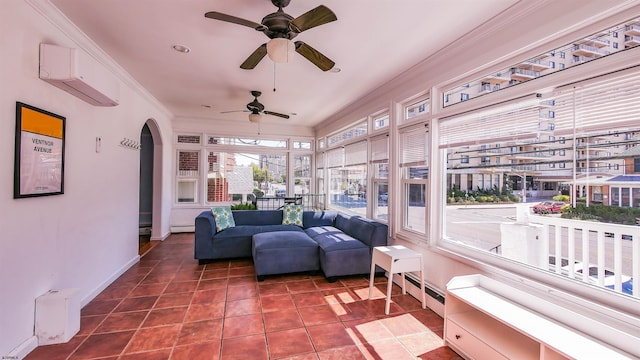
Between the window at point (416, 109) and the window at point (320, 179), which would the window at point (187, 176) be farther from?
the window at point (416, 109)

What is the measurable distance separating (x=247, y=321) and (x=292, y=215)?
2505 mm

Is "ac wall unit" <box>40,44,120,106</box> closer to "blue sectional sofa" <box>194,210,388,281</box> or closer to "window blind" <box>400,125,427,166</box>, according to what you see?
"blue sectional sofa" <box>194,210,388,281</box>

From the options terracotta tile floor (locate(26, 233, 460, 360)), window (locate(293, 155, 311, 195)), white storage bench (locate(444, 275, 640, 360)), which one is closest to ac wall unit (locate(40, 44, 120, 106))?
terracotta tile floor (locate(26, 233, 460, 360))

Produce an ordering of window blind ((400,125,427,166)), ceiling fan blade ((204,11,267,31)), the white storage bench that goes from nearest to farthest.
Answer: the white storage bench → ceiling fan blade ((204,11,267,31)) → window blind ((400,125,427,166))

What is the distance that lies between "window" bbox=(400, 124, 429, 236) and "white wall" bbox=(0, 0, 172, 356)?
356 cm

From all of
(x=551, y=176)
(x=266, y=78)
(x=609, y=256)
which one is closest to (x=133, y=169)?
(x=266, y=78)

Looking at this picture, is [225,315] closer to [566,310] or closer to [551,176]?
[566,310]

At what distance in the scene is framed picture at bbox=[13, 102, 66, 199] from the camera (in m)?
1.93

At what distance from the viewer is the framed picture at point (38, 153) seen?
6.32ft

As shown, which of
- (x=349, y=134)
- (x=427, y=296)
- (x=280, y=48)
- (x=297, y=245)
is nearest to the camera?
(x=280, y=48)

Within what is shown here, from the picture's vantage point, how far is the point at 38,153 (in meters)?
2.11

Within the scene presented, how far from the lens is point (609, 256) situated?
5.72ft

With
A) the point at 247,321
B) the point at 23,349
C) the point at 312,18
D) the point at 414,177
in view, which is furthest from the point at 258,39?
the point at 23,349

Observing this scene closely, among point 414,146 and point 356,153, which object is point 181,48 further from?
point 356,153
